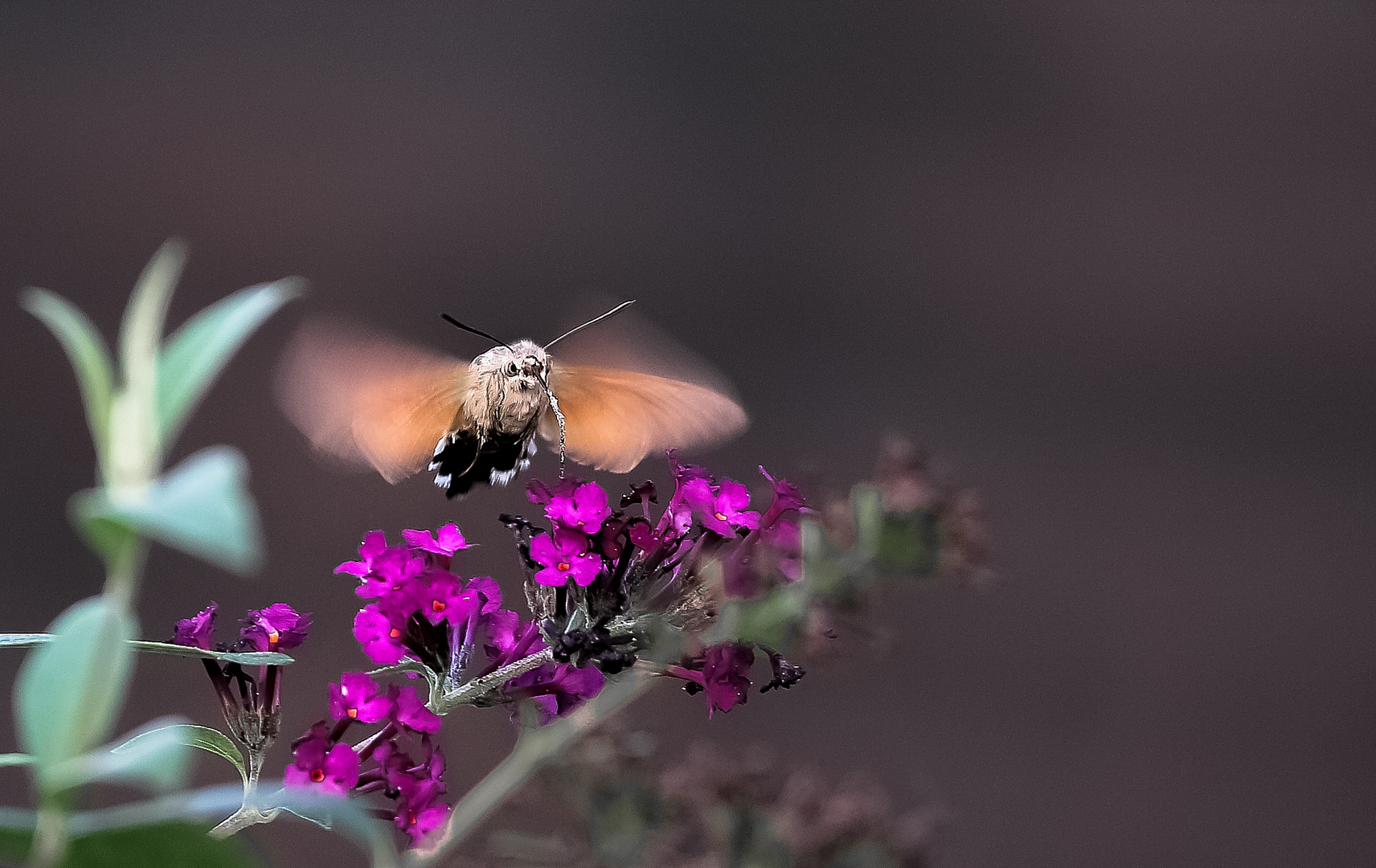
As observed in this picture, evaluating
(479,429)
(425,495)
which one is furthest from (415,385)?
(425,495)

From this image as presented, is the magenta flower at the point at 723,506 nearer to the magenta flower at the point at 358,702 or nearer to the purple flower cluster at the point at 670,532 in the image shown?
the purple flower cluster at the point at 670,532

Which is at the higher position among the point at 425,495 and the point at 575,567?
the point at 575,567

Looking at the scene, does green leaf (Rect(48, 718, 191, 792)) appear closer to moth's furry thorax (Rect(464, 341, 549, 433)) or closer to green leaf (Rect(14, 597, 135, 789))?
green leaf (Rect(14, 597, 135, 789))

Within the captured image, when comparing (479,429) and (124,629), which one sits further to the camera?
(479,429)

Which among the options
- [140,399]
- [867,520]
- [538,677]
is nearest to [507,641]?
[538,677]

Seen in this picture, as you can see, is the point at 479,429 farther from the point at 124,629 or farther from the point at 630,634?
the point at 124,629

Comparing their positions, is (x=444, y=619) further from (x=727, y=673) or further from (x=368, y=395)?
(x=368, y=395)
